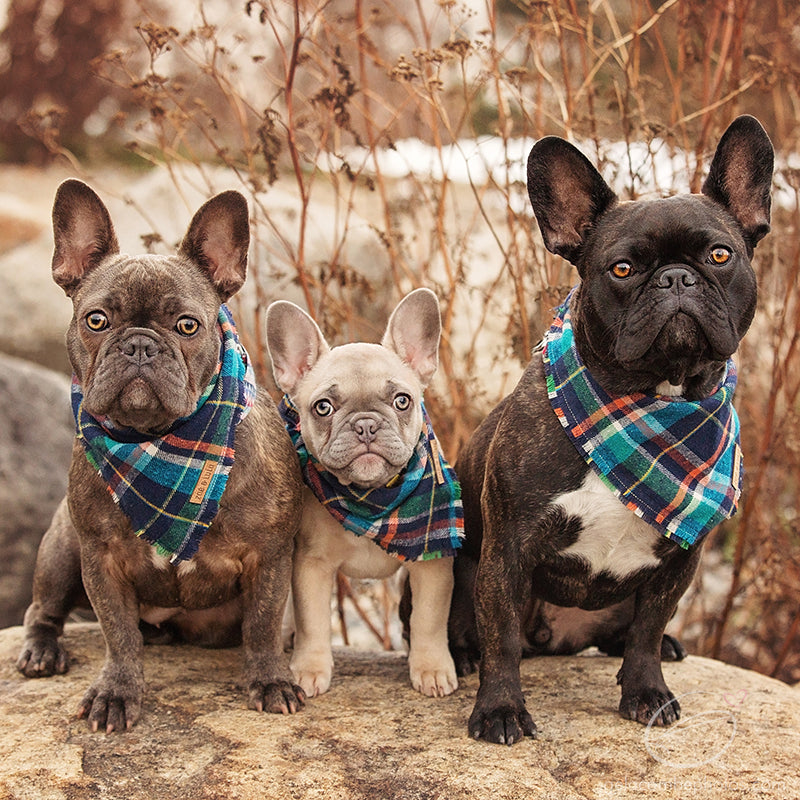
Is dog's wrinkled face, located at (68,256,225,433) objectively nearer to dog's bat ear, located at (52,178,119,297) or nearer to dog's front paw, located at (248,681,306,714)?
dog's bat ear, located at (52,178,119,297)

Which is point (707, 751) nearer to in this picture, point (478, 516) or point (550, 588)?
point (550, 588)

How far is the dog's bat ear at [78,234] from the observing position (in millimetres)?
3234

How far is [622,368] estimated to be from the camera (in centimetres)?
308

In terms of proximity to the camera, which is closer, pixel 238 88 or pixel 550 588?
pixel 550 588

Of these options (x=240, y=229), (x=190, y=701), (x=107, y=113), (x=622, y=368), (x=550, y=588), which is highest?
(x=107, y=113)

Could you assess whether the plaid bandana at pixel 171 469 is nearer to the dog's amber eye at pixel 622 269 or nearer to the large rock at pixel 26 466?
the dog's amber eye at pixel 622 269

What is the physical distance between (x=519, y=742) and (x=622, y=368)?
1174 mm

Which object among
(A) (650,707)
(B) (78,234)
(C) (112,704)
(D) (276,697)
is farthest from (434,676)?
(B) (78,234)

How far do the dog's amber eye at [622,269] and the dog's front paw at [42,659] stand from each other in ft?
7.71

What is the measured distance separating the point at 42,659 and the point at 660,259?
8.18ft

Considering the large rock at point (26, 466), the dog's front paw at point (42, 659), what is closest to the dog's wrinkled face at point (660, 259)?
the dog's front paw at point (42, 659)

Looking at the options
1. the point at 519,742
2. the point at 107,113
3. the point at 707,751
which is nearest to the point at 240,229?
the point at 519,742

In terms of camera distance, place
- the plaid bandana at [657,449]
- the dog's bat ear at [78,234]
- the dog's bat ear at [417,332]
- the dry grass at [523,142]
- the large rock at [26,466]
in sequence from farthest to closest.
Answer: the large rock at [26,466] < the dry grass at [523,142] < the dog's bat ear at [417,332] < the dog's bat ear at [78,234] < the plaid bandana at [657,449]

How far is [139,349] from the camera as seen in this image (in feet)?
9.75
